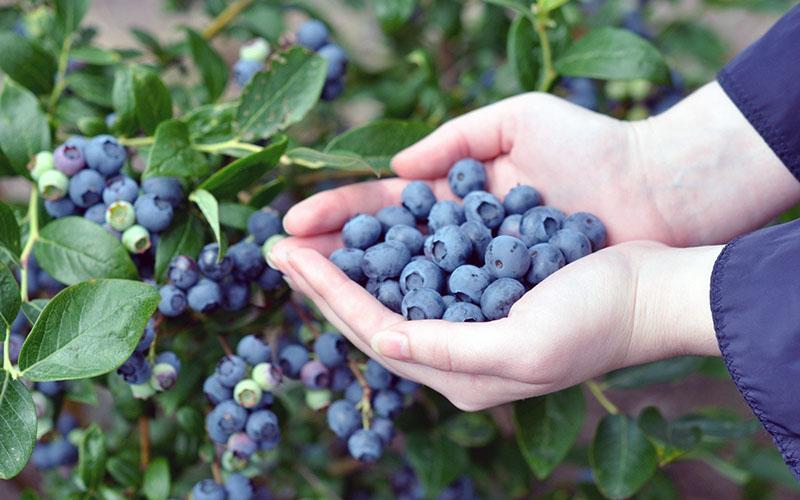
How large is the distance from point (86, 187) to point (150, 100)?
16 cm

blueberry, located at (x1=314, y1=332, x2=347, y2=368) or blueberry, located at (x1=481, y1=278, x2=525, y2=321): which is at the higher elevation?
blueberry, located at (x1=481, y1=278, x2=525, y2=321)

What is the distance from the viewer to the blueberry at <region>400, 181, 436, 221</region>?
46.2 inches

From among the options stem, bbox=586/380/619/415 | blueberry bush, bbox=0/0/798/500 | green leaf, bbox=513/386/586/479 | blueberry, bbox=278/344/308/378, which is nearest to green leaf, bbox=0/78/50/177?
blueberry bush, bbox=0/0/798/500

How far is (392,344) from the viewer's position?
919mm

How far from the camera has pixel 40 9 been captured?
1.46m

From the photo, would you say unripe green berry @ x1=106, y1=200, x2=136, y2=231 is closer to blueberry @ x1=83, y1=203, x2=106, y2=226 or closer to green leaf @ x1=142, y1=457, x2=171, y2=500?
blueberry @ x1=83, y1=203, x2=106, y2=226

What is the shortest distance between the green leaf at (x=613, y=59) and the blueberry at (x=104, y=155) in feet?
2.25

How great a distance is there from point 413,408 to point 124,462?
1.52 ft

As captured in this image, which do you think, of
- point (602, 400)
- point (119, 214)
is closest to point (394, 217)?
A: point (119, 214)

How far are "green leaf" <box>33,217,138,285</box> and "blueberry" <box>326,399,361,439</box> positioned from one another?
0.32m

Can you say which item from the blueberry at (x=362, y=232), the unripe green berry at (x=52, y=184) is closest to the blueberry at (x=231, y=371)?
the blueberry at (x=362, y=232)

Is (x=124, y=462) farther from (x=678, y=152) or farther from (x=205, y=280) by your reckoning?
(x=678, y=152)

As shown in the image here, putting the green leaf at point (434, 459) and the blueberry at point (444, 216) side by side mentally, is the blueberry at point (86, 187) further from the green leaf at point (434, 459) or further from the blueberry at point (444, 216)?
the green leaf at point (434, 459)

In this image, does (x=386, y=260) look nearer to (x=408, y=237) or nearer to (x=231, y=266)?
(x=408, y=237)
